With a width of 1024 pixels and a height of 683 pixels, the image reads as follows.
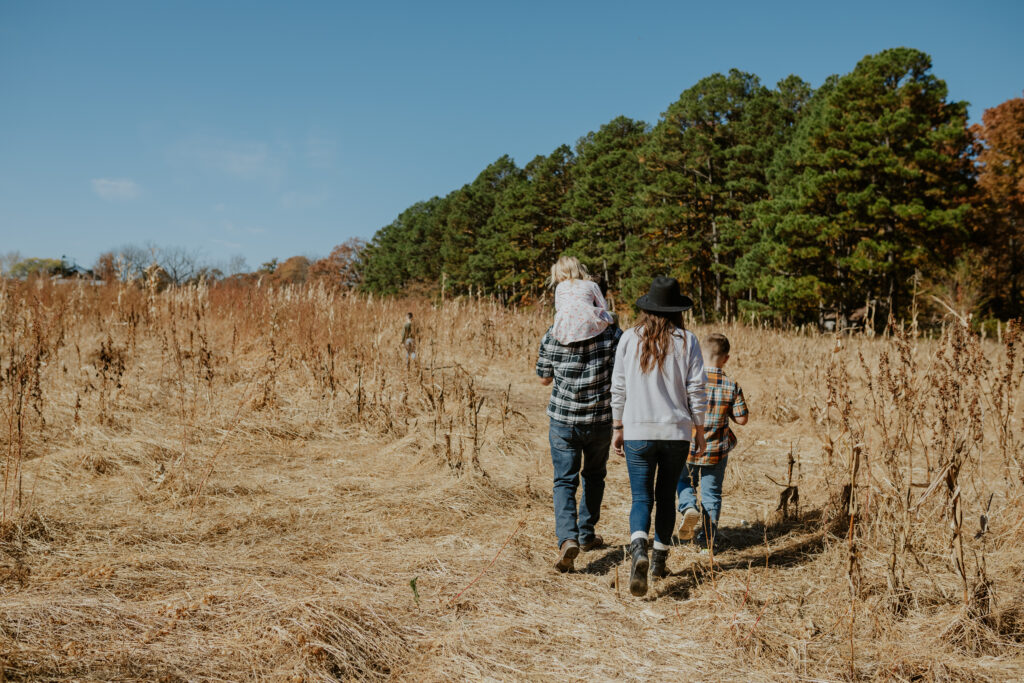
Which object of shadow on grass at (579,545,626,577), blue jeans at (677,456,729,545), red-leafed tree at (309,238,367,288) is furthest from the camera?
red-leafed tree at (309,238,367,288)

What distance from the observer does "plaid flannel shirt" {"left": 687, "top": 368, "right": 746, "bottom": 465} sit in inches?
133

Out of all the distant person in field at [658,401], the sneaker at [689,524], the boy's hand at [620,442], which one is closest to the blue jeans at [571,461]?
the boy's hand at [620,442]

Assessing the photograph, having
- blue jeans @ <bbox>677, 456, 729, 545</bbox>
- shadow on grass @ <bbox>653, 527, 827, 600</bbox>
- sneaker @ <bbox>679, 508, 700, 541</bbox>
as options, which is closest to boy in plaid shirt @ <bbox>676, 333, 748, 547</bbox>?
blue jeans @ <bbox>677, 456, 729, 545</bbox>

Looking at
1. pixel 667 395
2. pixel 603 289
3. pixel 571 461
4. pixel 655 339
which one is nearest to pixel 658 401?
pixel 667 395

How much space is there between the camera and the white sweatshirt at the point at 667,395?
2779 mm

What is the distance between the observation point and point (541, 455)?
5430 mm

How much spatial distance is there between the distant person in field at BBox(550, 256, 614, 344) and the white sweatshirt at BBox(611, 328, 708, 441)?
25 cm

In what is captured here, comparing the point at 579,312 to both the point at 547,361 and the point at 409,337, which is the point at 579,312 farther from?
the point at 409,337

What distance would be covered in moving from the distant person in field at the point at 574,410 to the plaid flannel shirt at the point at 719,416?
662 mm

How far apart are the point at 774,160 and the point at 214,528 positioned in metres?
21.9

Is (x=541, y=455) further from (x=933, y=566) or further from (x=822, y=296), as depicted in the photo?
(x=822, y=296)

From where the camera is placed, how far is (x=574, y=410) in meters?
3.10

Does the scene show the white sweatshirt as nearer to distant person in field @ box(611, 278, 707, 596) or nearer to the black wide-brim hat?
distant person in field @ box(611, 278, 707, 596)

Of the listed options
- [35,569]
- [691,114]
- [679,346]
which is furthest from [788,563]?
[691,114]
